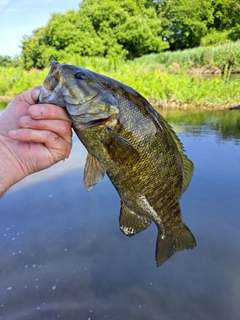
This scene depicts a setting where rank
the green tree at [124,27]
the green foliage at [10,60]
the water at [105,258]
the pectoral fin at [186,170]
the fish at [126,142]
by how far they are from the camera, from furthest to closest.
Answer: the green foliage at [10,60], the green tree at [124,27], the water at [105,258], the pectoral fin at [186,170], the fish at [126,142]

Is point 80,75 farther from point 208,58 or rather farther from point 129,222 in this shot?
point 208,58

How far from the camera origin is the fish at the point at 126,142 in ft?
4.48

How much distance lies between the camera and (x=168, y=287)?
3.04m

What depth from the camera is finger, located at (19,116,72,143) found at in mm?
1453

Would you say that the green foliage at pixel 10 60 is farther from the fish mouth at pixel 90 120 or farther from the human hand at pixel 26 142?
the fish mouth at pixel 90 120

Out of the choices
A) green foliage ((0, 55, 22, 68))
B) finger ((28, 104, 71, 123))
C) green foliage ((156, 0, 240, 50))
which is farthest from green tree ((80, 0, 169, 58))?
finger ((28, 104, 71, 123))

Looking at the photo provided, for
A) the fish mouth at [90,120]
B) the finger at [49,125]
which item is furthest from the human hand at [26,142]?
the fish mouth at [90,120]

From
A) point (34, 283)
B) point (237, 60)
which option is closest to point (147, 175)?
point (34, 283)

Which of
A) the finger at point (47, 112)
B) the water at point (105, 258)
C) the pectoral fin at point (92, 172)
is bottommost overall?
the water at point (105, 258)

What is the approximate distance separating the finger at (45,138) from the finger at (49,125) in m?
0.02

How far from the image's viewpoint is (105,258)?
346cm

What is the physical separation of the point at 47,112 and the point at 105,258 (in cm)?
239

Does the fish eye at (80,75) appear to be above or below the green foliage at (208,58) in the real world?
above

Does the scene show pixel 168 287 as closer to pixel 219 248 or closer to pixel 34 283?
pixel 219 248
